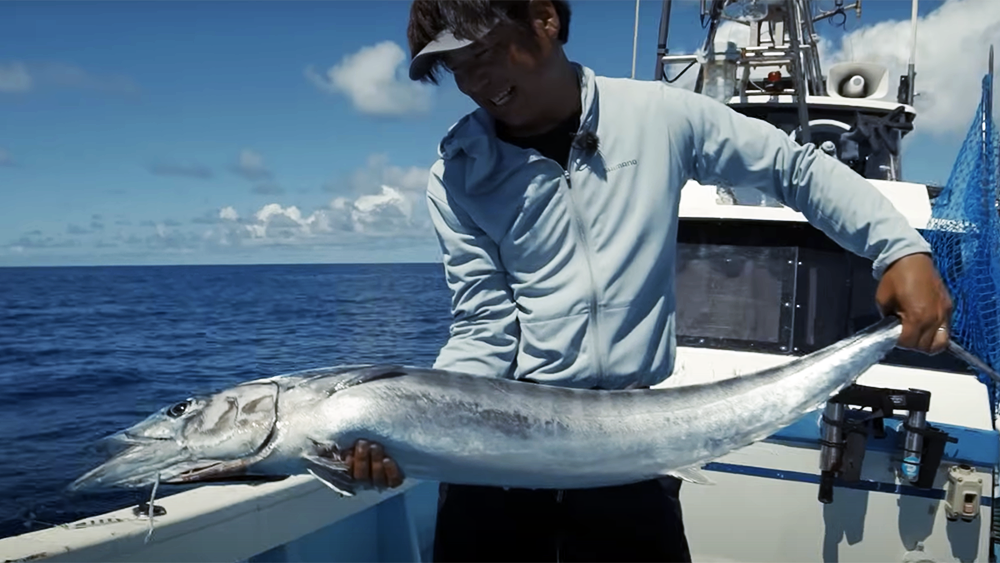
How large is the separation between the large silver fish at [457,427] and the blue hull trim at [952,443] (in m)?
2.18

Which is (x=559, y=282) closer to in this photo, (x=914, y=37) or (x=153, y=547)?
(x=153, y=547)

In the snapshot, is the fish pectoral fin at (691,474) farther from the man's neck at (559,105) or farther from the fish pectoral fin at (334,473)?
the man's neck at (559,105)

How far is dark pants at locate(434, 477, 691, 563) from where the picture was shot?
2.59 m

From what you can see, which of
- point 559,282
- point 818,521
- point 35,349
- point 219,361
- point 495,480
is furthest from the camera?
point 35,349

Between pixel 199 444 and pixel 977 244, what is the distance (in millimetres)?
4675

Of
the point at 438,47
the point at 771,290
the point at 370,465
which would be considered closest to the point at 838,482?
the point at 771,290

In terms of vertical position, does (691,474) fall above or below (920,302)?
below

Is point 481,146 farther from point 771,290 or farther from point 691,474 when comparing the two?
point 771,290

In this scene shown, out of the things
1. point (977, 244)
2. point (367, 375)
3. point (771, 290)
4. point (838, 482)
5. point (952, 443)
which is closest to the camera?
point (367, 375)

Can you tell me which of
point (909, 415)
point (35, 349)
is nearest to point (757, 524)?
point (909, 415)

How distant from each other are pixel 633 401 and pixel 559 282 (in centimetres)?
43

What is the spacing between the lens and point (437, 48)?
234cm

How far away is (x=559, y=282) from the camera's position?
98.8 inches

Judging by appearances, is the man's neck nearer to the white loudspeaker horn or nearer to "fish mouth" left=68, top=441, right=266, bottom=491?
"fish mouth" left=68, top=441, right=266, bottom=491
